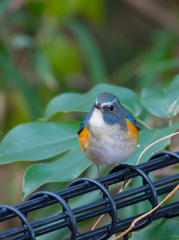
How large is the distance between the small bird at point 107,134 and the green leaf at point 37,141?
11 cm

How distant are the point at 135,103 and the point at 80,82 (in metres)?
2.91

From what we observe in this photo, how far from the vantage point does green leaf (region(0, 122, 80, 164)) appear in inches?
67.7

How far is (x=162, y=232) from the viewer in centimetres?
128

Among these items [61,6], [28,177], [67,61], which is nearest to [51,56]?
[67,61]

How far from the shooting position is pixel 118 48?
204 inches

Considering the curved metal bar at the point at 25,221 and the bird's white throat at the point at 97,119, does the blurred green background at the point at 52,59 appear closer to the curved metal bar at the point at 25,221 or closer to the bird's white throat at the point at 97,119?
the bird's white throat at the point at 97,119

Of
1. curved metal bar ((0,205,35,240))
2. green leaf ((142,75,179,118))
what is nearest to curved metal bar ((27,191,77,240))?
curved metal bar ((0,205,35,240))

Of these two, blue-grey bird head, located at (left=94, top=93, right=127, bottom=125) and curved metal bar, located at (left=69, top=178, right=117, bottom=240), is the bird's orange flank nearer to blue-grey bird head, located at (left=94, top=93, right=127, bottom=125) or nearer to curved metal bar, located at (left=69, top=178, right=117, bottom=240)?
blue-grey bird head, located at (left=94, top=93, right=127, bottom=125)

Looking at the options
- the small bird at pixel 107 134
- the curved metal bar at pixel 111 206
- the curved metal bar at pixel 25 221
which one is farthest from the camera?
the small bird at pixel 107 134

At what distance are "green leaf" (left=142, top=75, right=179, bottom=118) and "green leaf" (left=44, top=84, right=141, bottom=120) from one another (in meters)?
0.07

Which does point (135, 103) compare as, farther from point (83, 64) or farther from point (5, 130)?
point (83, 64)

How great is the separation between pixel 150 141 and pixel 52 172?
47cm

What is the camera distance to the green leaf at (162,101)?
1.81 meters

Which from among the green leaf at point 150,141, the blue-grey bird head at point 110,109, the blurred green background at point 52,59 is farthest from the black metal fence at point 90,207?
the blurred green background at point 52,59
